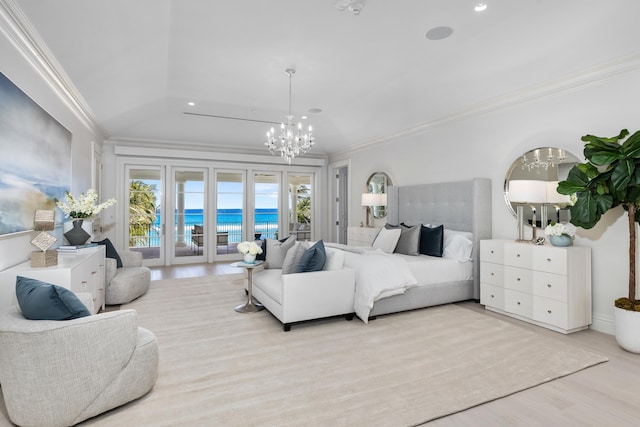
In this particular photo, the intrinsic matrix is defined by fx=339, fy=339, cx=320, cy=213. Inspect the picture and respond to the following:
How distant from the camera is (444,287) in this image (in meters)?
4.14

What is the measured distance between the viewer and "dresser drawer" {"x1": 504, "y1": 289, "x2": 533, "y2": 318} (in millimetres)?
3543

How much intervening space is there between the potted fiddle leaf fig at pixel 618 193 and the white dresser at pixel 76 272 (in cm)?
433

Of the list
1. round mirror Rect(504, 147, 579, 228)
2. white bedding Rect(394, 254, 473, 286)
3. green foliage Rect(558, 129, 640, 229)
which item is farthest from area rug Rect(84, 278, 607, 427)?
round mirror Rect(504, 147, 579, 228)

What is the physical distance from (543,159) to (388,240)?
2.14 metres

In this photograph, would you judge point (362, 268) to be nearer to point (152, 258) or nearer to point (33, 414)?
point (33, 414)

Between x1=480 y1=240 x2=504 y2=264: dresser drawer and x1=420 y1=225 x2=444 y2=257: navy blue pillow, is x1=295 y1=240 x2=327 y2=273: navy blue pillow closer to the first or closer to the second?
x1=420 y1=225 x2=444 y2=257: navy blue pillow

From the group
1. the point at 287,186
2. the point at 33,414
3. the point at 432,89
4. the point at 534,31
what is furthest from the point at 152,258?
the point at 534,31

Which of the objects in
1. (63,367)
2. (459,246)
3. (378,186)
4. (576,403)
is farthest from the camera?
(378,186)

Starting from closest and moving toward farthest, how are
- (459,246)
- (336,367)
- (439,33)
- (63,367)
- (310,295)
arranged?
1. (63,367)
2. (336,367)
3. (439,33)
4. (310,295)
5. (459,246)

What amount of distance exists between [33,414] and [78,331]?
0.45 m

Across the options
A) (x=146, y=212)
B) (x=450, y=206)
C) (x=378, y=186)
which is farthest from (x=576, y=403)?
(x=146, y=212)

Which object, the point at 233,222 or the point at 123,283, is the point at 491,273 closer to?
the point at 123,283

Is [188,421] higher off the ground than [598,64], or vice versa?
[598,64]

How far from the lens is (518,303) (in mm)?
3645
